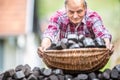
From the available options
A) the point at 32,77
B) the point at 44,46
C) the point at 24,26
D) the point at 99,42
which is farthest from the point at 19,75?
the point at 24,26

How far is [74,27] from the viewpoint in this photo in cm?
181

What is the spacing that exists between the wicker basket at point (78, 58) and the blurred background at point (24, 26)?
1033 millimetres

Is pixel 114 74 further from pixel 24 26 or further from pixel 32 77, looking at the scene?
pixel 24 26

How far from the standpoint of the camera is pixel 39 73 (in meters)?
1.63

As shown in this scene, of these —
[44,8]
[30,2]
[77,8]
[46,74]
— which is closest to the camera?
[46,74]

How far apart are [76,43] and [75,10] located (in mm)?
178

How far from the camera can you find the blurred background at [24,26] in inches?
108

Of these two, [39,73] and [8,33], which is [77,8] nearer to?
[39,73]

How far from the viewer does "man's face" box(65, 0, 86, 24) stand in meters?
1.76

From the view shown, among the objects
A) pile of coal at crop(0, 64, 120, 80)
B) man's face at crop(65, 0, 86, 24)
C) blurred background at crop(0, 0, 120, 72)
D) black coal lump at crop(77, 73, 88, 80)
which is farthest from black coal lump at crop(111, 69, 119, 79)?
blurred background at crop(0, 0, 120, 72)

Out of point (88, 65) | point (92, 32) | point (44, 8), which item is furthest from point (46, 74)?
point (44, 8)

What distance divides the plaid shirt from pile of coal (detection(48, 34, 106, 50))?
0.10m

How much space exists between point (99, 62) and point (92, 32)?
0.20 meters

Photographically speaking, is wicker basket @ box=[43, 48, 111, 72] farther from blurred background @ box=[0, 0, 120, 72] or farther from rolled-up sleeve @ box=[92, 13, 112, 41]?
blurred background @ box=[0, 0, 120, 72]
